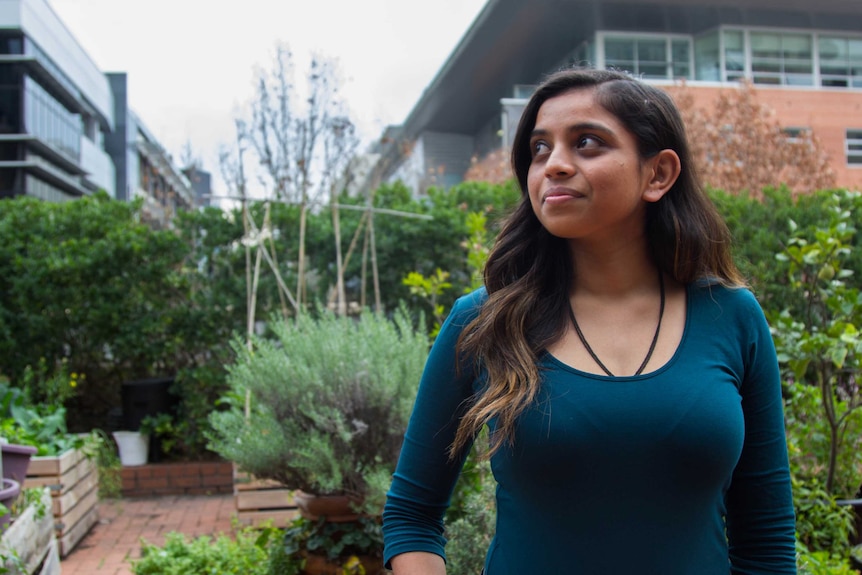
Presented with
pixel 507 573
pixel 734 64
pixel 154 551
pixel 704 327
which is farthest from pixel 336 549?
pixel 734 64

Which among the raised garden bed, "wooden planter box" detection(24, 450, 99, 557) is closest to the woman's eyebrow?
"wooden planter box" detection(24, 450, 99, 557)

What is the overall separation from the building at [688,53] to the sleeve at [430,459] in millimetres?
15339

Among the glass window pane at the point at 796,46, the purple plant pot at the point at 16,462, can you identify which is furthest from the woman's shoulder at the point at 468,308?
the glass window pane at the point at 796,46

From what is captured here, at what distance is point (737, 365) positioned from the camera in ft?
4.28

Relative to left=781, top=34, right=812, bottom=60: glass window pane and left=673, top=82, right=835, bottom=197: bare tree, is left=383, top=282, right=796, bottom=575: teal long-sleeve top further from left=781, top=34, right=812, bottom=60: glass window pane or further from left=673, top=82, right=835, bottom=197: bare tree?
left=781, top=34, right=812, bottom=60: glass window pane

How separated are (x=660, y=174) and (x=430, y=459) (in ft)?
2.11

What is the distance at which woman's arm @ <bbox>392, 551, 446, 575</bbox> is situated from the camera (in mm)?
1305

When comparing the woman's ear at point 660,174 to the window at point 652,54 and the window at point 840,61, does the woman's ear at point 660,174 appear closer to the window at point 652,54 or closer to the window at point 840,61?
the window at point 652,54

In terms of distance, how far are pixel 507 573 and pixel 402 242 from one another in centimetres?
627

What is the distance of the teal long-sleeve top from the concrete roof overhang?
15523mm

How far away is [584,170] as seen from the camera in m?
1.29

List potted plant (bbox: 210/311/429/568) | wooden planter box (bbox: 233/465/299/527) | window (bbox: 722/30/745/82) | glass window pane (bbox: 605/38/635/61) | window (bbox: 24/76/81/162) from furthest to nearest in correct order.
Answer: window (bbox: 24/76/81/162)
window (bbox: 722/30/745/82)
glass window pane (bbox: 605/38/635/61)
wooden planter box (bbox: 233/465/299/527)
potted plant (bbox: 210/311/429/568)

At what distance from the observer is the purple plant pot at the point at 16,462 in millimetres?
4102

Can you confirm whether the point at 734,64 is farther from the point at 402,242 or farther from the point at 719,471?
the point at 719,471
